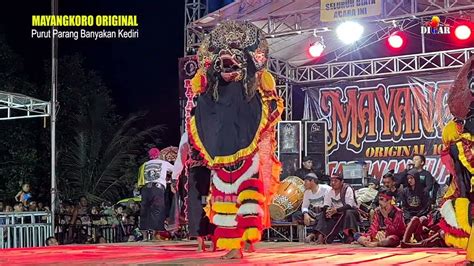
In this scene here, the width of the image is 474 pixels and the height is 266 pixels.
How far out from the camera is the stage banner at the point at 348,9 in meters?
10.6

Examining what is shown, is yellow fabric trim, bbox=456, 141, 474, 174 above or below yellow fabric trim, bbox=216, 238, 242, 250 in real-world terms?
above

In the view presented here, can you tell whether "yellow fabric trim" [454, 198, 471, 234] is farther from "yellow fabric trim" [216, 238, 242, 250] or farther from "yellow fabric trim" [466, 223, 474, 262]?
"yellow fabric trim" [216, 238, 242, 250]

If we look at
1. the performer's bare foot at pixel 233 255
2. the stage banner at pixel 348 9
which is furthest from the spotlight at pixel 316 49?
the performer's bare foot at pixel 233 255

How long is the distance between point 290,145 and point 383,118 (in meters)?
1.91

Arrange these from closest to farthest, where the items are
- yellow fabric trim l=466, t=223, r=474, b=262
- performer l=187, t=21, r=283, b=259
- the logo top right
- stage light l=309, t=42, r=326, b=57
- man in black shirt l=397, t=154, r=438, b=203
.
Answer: yellow fabric trim l=466, t=223, r=474, b=262 → performer l=187, t=21, r=283, b=259 → man in black shirt l=397, t=154, r=438, b=203 → the logo top right → stage light l=309, t=42, r=326, b=57

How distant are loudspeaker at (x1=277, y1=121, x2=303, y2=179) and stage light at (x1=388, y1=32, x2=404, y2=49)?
215cm

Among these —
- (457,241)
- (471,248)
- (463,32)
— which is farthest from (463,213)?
(463,32)

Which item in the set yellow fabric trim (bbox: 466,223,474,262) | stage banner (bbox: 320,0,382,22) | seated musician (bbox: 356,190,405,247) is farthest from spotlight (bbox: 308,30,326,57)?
yellow fabric trim (bbox: 466,223,474,262)

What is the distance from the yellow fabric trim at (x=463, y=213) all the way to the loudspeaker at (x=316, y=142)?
26.6 ft

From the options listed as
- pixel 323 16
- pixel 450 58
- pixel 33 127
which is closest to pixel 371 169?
pixel 450 58

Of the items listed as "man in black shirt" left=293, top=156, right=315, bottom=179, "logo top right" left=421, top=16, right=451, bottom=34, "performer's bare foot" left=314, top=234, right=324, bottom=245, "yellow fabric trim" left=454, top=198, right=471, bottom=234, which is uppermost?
"logo top right" left=421, top=16, right=451, bottom=34

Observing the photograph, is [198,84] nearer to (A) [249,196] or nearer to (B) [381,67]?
(A) [249,196]

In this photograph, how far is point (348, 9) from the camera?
1077cm

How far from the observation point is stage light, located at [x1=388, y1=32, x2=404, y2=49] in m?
12.2
